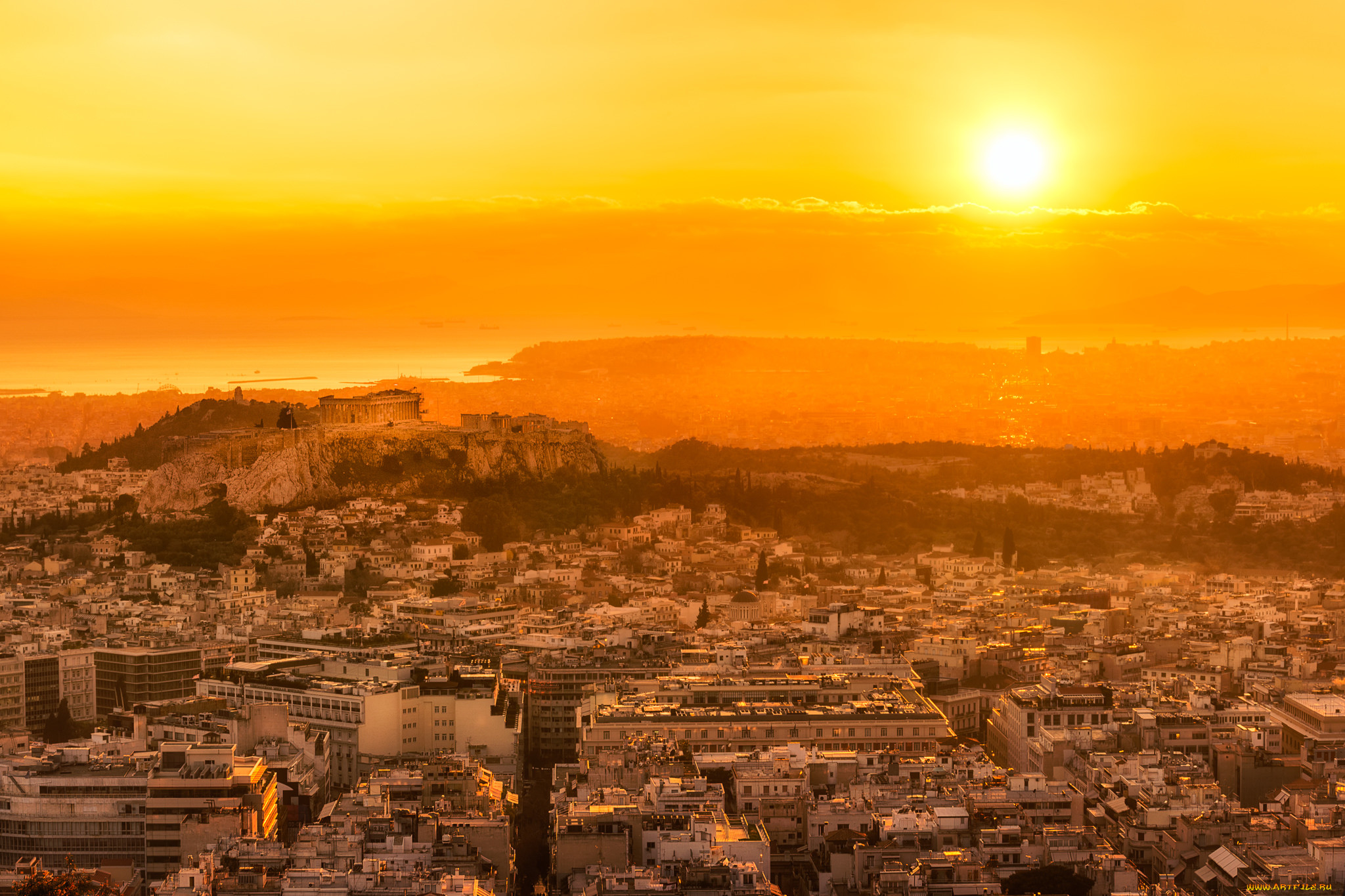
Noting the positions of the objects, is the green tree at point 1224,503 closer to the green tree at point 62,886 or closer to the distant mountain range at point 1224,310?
the distant mountain range at point 1224,310

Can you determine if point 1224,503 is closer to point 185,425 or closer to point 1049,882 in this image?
point 185,425

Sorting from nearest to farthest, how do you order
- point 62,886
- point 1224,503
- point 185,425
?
point 62,886 → point 1224,503 → point 185,425

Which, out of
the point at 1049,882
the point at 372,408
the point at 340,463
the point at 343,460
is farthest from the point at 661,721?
the point at 372,408

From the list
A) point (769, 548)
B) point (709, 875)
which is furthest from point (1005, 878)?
point (769, 548)

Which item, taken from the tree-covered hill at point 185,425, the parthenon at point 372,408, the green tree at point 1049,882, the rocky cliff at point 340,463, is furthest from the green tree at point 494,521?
the green tree at point 1049,882

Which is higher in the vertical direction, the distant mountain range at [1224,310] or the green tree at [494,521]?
the distant mountain range at [1224,310]

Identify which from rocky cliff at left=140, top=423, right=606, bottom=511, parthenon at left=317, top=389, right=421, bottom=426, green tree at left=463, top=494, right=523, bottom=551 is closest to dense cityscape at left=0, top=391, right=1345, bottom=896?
green tree at left=463, top=494, right=523, bottom=551

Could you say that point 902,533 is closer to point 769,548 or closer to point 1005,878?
point 769,548
